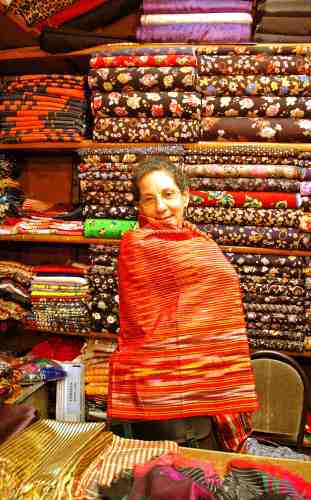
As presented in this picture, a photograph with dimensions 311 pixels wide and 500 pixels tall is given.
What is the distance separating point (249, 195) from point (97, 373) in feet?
4.05

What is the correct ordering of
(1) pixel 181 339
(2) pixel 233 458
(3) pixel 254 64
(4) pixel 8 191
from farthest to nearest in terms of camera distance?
(4) pixel 8 191
(3) pixel 254 64
(1) pixel 181 339
(2) pixel 233 458

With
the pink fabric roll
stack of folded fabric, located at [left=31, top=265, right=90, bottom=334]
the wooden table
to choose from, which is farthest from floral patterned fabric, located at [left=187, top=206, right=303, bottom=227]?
the wooden table

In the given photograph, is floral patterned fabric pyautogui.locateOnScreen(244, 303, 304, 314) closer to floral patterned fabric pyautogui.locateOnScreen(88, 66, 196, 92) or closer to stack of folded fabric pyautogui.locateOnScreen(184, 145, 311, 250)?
stack of folded fabric pyautogui.locateOnScreen(184, 145, 311, 250)

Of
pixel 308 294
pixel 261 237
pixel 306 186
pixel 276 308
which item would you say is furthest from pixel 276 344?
pixel 306 186

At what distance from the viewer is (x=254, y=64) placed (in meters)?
2.04

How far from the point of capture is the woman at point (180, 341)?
114cm

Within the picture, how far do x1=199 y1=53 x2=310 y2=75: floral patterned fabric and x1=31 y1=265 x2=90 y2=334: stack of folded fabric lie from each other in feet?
4.06

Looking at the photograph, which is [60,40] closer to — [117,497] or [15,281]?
[15,281]

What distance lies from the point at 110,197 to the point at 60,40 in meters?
0.84

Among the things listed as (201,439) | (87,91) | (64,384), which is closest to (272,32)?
(87,91)

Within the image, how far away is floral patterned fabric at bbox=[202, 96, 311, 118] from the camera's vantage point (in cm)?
205

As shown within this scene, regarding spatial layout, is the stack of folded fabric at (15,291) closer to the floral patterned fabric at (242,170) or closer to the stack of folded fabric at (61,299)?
the stack of folded fabric at (61,299)

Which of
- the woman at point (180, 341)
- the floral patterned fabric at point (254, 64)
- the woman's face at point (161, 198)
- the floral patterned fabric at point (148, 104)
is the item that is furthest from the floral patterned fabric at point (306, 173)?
the woman at point (180, 341)

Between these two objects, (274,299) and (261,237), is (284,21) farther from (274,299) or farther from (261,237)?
(274,299)
